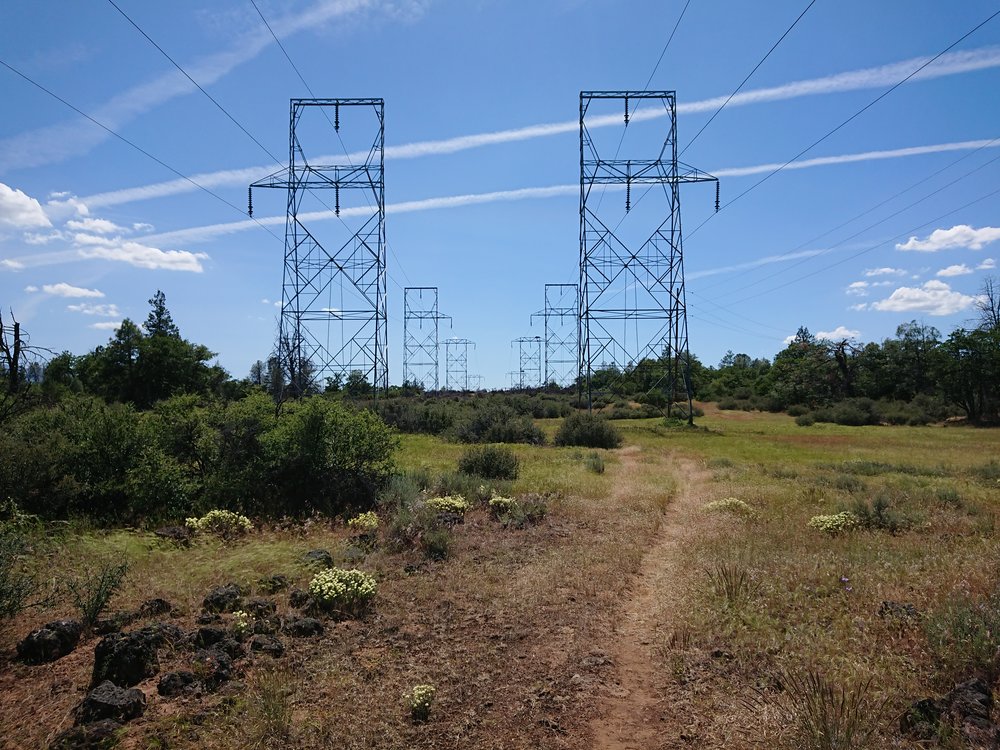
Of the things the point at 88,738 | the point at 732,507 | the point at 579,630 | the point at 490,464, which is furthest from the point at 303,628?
the point at 490,464

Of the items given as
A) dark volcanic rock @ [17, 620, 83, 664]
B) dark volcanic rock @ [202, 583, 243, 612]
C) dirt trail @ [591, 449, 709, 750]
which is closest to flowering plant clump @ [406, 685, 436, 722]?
dirt trail @ [591, 449, 709, 750]

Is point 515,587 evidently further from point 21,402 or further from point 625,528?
point 21,402

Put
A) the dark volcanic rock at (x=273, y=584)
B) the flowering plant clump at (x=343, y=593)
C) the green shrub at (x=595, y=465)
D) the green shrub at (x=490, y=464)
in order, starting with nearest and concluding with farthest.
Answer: the flowering plant clump at (x=343, y=593)
the dark volcanic rock at (x=273, y=584)
the green shrub at (x=490, y=464)
the green shrub at (x=595, y=465)

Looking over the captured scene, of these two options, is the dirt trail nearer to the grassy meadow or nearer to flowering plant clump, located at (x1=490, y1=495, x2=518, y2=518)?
the grassy meadow

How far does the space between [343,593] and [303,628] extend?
0.69 m

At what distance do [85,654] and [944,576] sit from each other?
9227mm

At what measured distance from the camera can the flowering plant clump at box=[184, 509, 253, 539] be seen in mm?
10531

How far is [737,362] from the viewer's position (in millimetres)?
117312

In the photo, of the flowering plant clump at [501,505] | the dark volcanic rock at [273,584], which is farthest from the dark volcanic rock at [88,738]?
the flowering plant clump at [501,505]

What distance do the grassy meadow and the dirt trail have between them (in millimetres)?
40

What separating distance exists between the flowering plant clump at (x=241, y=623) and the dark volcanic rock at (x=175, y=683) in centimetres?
83

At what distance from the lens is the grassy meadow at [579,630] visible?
4.79 m

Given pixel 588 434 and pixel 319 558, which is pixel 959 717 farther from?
pixel 588 434

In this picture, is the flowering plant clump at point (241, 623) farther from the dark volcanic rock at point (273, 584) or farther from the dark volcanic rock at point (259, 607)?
the dark volcanic rock at point (273, 584)
